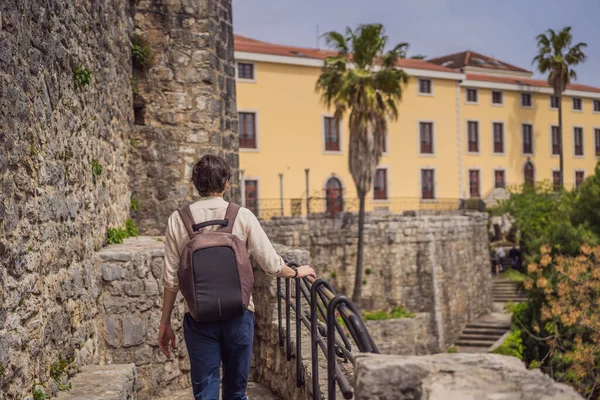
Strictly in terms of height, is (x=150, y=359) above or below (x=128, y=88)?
below

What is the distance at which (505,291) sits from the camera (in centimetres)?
3334

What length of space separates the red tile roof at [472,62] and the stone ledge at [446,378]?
44878 mm

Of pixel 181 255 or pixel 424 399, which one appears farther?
pixel 181 255

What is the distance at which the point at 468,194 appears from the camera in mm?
43125

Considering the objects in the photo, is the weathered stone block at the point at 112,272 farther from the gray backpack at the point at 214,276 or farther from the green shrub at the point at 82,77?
the gray backpack at the point at 214,276

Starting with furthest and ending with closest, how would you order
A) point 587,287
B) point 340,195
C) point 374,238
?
point 340,195, point 374,238, point 587,287

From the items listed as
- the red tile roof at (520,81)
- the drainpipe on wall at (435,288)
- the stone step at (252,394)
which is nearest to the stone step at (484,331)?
the drainpipe on wall at (435,288)

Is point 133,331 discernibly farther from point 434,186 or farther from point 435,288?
point 434,186

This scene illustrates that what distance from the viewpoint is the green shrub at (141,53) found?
8.38 meters

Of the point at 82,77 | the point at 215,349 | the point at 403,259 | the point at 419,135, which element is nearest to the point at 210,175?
the point at 215,349

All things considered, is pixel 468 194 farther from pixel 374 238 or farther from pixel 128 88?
pixel 128 88

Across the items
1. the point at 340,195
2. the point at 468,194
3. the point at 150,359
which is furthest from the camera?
the point at 468,194

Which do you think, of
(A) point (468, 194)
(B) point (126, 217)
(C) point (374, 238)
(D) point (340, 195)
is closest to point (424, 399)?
(B) point (126, 217)

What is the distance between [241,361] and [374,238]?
892 inches
